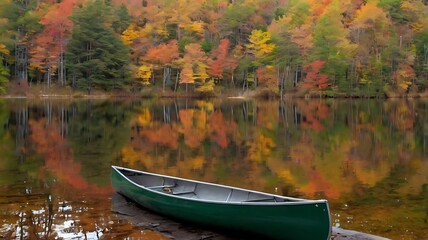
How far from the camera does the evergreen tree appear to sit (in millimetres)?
63906

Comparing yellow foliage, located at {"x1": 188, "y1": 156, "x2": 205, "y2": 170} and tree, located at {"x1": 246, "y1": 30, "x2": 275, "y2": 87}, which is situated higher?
tree, located at {"x1": 246, "y1": 30, "x2": 275, "y2": 87}

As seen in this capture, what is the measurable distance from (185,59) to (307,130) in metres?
40.5

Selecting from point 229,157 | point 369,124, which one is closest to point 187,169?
point 229,157

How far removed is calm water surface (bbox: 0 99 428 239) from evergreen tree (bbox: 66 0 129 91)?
29922 mm

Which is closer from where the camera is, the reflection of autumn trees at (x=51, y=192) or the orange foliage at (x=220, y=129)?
the reflection of autumn trees at (x=51, y=192)

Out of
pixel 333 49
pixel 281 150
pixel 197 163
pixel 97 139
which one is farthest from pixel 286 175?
pixel 333 49

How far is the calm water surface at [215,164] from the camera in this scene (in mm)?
11320

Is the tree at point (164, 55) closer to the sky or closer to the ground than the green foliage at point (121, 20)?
closer to the ground

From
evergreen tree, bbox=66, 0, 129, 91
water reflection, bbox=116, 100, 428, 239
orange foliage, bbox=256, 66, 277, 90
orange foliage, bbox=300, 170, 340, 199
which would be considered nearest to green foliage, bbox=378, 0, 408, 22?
orange foliage, bbox=256, 66, 277, 90

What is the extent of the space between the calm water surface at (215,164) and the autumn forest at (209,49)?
3166 centimetres

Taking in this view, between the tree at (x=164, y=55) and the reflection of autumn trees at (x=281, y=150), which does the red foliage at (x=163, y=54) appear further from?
the reflection of autumn trees at (x=281, y=150)

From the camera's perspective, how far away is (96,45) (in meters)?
64.8

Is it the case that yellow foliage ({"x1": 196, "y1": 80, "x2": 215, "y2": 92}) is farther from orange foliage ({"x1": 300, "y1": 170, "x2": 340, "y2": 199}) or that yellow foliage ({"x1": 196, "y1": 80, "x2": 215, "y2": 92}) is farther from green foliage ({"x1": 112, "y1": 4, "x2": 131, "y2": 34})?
orange foliage ({"x1": 300, "y1": 170, "x2": 340, "y2": 199})

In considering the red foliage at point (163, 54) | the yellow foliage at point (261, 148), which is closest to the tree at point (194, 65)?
the red foliage at point (163, 54)
